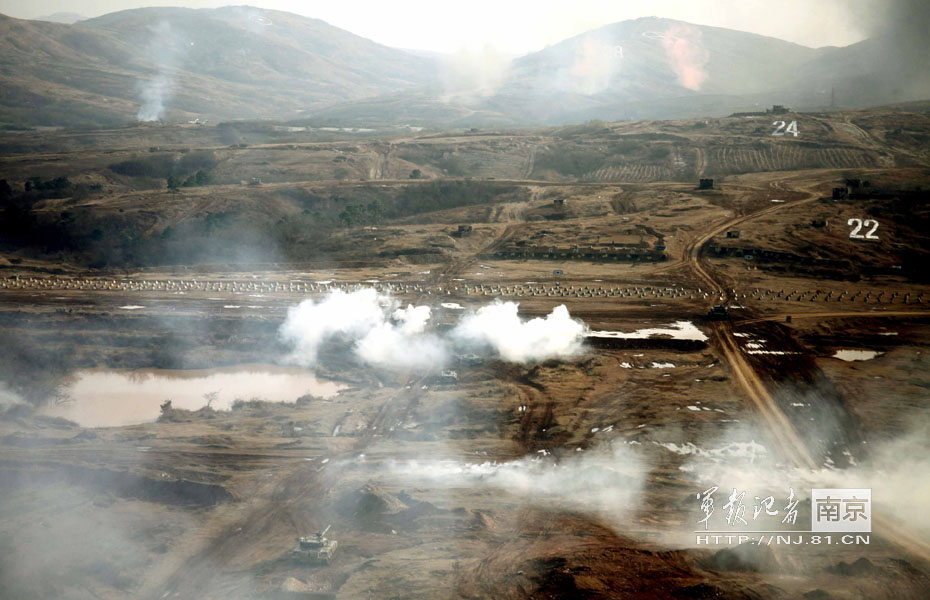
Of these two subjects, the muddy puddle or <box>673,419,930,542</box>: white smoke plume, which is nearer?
<box>673,419,930,542</box>: white smoke plume

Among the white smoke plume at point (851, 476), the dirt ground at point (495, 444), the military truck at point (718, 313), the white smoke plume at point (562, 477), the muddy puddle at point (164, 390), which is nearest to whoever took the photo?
the dirt ground at point (495, 444)

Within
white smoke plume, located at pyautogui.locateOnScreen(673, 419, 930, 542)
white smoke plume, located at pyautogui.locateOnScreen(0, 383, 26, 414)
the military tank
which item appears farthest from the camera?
white smoke plume, located at pyautogui.locateOnScreen(0, 383, 26, 414)

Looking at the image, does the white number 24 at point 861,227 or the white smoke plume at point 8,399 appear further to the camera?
the white number 24 at point 861,227

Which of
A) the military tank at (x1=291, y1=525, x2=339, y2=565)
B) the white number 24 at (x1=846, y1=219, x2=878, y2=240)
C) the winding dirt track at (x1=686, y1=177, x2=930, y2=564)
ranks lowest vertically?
the winding dirt track at (x1=686, y1=177, x2=930, y2=564)

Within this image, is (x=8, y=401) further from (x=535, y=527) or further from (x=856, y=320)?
(x=856, y=320)

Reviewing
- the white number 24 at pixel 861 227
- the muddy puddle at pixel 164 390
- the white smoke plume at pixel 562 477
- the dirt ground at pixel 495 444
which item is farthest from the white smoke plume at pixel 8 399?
the white number 24 at pixel 861 227

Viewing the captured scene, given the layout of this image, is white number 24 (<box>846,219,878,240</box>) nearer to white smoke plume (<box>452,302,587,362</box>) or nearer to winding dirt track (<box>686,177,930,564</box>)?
winding dirt track (<box>686,177,930,564</box>)

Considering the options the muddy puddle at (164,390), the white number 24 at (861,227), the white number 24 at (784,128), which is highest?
the white number 24 at (784,128)

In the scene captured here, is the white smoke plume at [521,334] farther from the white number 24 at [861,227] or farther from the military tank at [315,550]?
the white number 24 at [861,227]

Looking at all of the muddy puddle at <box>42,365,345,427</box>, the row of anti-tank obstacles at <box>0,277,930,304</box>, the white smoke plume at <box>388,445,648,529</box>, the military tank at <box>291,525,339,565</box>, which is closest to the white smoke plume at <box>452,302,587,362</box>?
the row of anti-tank obstacles at <box>0,277,930,304</box>
